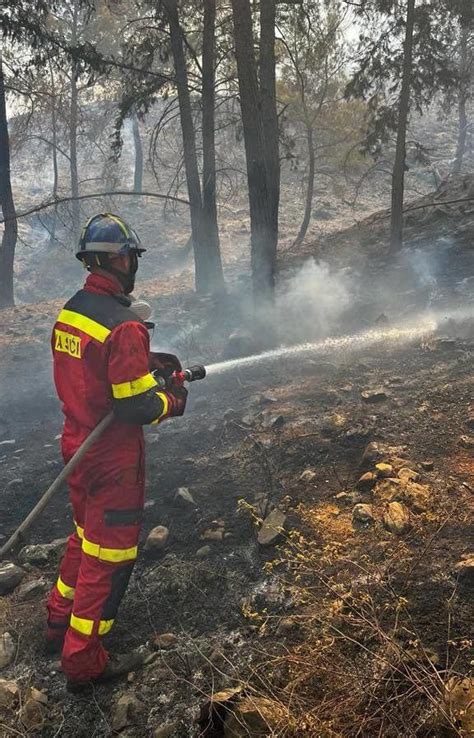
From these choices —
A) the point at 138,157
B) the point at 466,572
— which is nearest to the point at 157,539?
the point at 466,572

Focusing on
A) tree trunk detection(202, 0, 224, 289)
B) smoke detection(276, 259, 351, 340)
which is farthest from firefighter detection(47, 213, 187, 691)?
tree trunk detection(202, 0, 224, 289)

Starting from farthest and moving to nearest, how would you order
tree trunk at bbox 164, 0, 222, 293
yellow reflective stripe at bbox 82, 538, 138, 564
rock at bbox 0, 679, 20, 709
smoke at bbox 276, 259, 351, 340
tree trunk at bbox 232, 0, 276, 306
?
tree trunk at bbox 164, 0, 222, 293 → smoke at bbox 276, 259, 351, 340 → tree trunk at bbox 232, 0, 276, 306 → yellow reflective stripe at bbox 82, 538, 138, 564 → rock at bbox 0, 679, 20, 709

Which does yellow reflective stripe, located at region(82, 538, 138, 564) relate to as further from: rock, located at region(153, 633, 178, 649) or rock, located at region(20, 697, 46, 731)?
rock, located at region(20, 697, 46, 731)

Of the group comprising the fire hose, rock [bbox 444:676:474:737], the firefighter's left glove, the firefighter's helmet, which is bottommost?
rock [bbox 444:676:474:737]

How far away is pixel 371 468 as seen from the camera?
3764 mm

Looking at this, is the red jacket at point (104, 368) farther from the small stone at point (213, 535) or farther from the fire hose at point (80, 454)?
the small stone at point (213, 535)

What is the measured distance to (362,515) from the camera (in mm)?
3213

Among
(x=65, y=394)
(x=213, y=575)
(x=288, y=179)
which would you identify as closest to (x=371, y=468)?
(x=213, y=575)

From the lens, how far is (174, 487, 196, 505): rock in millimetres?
4016

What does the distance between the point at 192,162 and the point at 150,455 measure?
7626 millimetres

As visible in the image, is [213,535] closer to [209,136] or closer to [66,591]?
[66,591]

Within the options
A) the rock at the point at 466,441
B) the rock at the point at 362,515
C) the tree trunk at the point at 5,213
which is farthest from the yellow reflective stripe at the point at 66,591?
the tree trunk at the point at 5,213

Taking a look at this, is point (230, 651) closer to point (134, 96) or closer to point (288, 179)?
point (134, 96)

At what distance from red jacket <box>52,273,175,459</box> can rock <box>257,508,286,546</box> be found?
1098 millimetres
